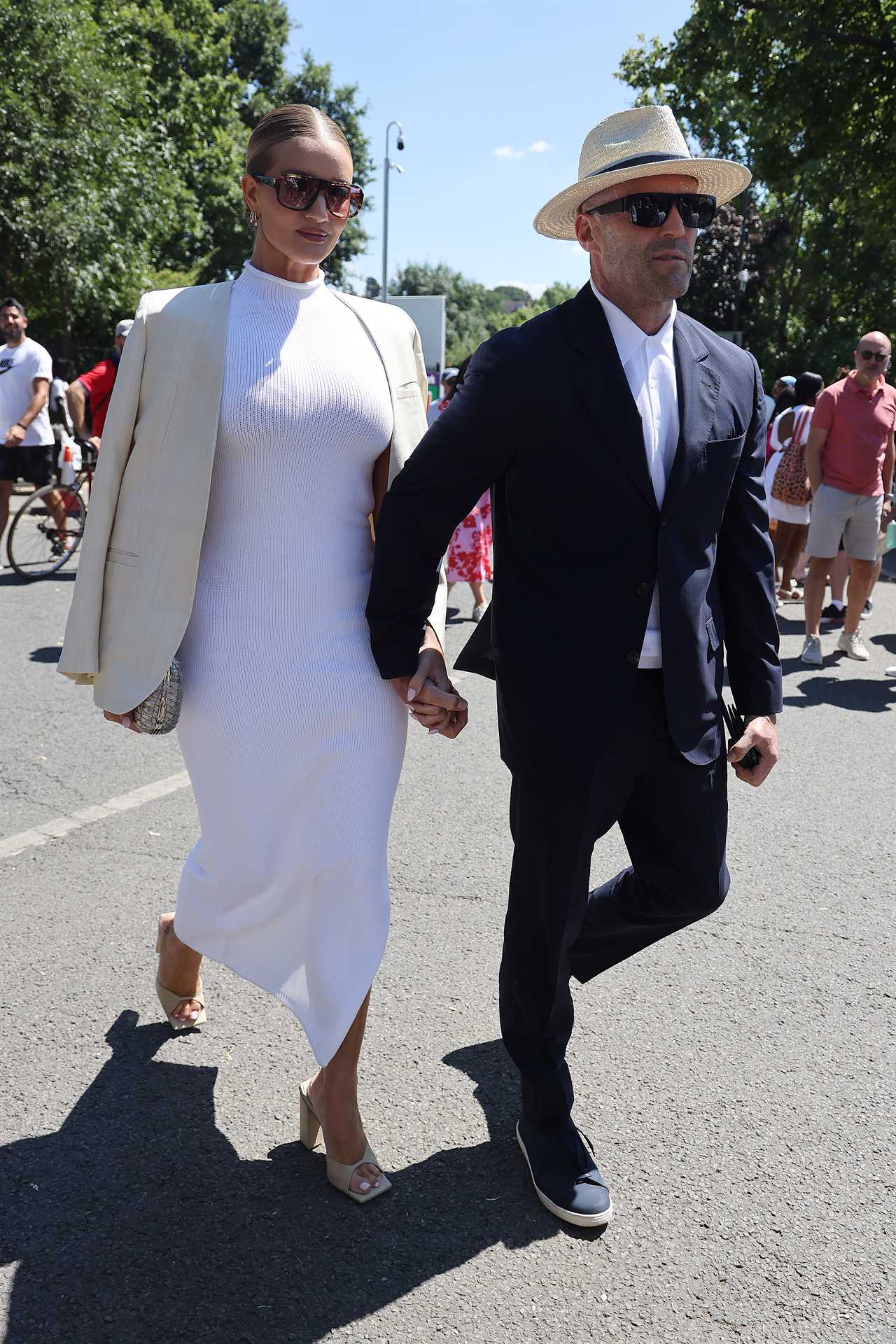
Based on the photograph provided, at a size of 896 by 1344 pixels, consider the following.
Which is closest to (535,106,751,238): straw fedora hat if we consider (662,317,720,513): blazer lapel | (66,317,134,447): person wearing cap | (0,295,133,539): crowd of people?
(662,317,720,513): blazer lapel

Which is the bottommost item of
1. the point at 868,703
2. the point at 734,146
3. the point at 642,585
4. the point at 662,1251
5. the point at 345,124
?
the point at 662,1251

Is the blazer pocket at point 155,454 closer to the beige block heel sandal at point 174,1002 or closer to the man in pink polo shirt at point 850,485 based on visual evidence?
the beige block heel sandal at point 174,1002

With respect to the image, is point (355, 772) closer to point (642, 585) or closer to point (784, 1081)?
point (642, 585)

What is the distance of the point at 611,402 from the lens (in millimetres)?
2350

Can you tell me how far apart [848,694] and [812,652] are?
90cm

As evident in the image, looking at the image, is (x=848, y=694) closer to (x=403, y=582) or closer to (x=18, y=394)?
(x=403, y=582)

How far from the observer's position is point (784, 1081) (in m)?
3.02

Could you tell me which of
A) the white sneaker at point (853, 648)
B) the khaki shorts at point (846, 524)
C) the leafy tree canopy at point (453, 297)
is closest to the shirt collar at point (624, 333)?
the khaki shorts at point (846, 524)

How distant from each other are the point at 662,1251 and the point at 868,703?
17.7ft

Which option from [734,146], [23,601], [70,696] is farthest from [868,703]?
[734,146]

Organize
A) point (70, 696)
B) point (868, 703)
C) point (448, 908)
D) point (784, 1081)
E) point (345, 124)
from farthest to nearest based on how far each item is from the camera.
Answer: point (345, 124) < point (868, 703) < point (70, 696) < point (448, 908) < point (784, 1081)

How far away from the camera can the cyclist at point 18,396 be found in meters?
9.24

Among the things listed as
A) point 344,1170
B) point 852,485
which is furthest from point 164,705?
point 852,485

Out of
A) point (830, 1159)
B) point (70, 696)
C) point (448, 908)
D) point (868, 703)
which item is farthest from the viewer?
point (868, 703)
